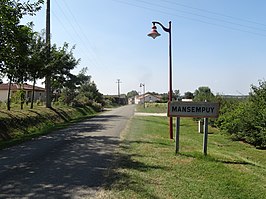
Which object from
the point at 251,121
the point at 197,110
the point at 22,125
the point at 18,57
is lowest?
the point at 22,125

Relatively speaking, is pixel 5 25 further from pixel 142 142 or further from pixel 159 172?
pixel 159 172

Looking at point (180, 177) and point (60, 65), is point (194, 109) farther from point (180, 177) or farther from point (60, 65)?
point (60, 65)

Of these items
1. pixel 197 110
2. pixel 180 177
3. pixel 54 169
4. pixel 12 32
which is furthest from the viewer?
pixel 12 32

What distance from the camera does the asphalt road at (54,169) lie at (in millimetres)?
5957

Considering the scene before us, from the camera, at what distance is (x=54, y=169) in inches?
304

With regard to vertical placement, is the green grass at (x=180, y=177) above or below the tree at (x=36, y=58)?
below

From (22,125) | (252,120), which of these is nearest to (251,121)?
(252,120)

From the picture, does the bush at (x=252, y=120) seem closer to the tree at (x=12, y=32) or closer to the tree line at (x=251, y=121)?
the tree line at (x=251, y=121)

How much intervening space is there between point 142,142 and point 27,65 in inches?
581

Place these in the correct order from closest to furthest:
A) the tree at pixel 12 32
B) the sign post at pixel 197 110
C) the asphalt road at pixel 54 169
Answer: the asphalt road at pixel 54 169, the sign post at pixel 197 110, the tree at pixel 12 32

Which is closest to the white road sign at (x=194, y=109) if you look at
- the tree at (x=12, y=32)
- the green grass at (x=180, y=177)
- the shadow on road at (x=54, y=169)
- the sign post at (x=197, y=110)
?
the sign post at (x=197, y=110)

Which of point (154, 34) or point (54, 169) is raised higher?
point (154, 34)

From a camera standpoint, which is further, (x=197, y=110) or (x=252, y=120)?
(x=252, y=120)

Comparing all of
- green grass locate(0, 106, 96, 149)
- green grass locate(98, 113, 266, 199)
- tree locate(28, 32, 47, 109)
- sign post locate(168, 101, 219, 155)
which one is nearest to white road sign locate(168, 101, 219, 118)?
sign post locate(168, 101, 219, 155)
